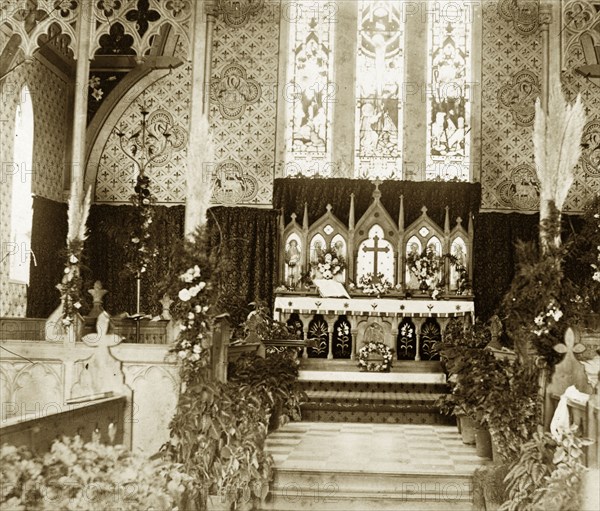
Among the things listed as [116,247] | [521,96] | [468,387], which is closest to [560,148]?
[468,387]

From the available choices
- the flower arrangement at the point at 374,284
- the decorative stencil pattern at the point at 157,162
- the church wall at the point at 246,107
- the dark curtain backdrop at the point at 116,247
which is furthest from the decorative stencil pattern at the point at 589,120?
the dark curtain backdrop at the point at 116,247

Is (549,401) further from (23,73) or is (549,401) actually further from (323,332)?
(23,73)

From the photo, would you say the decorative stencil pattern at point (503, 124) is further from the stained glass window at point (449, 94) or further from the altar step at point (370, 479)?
the altar step at point (370, 479)

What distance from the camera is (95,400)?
6.66 meters

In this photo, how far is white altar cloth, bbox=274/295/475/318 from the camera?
13.3 m

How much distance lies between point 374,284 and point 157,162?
470 centimetres

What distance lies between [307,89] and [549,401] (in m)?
9.51

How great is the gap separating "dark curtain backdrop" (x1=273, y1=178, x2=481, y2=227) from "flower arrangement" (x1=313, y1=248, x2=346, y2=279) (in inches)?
47.4

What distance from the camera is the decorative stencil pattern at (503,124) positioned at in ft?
50.1

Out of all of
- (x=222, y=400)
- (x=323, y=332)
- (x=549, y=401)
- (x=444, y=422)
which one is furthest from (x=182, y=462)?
(x=323, y=332)

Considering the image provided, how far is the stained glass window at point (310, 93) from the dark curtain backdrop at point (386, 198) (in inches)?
18.5

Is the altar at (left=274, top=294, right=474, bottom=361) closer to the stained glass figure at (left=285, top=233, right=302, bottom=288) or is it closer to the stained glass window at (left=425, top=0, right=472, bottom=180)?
the stained glass figure at (left=285, top=233, right=302, bottom=288)

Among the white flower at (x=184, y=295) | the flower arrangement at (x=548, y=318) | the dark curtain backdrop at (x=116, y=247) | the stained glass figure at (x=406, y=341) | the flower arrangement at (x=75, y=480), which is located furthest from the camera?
the dark curtain backdrop at (x=116, y=247)

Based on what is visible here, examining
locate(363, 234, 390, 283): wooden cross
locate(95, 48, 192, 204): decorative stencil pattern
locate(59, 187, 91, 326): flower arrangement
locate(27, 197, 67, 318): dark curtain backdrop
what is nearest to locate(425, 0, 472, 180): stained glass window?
locate(363, 234, 390, 283): wooden cross
